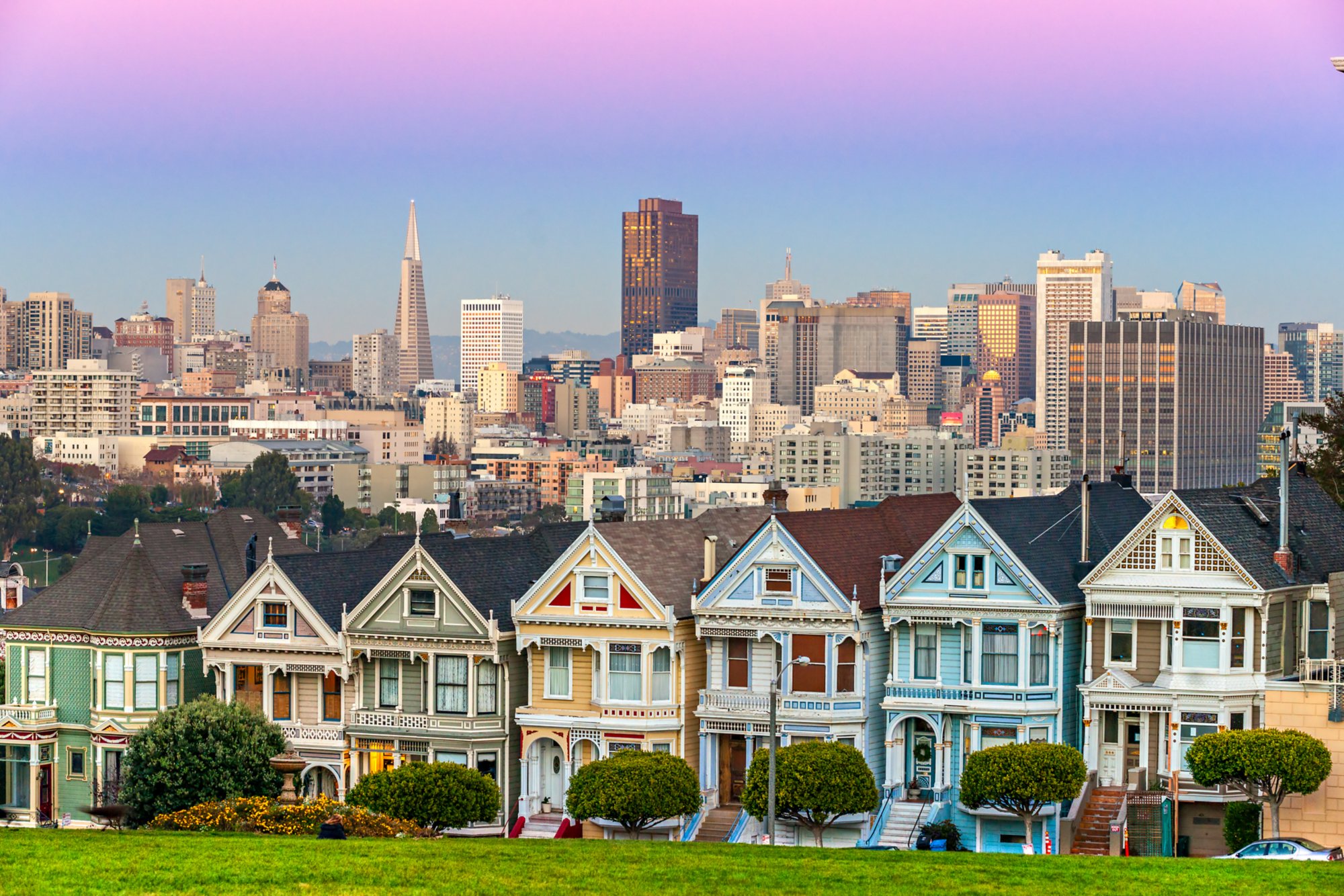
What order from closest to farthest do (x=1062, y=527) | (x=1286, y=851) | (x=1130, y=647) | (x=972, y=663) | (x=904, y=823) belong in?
(x=1286, y=851) → (x=1130, y=647) → (x=904, y=823) → (x=972, y=663) → (x=1062, y=527)

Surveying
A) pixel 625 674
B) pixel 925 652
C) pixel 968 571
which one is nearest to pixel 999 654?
pixel 925 652

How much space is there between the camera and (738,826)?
49344mm

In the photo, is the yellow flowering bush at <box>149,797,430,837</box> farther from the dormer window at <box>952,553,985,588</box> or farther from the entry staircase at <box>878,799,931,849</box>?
the dormer window at <box>952,553,985,588</box>

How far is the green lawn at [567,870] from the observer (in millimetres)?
34562

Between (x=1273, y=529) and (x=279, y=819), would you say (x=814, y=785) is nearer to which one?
(x=279, y=819)

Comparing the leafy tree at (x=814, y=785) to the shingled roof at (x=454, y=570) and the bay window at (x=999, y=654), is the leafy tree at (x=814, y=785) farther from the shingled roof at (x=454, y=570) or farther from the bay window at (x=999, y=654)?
the shingled roof at (x=454, y=570)

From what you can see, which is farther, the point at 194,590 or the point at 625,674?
the point at 194,590

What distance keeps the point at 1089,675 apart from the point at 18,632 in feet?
77.6

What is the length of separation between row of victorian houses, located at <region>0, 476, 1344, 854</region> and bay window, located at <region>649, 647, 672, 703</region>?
5cm

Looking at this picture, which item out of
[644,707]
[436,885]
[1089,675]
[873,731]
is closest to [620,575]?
[644,707]

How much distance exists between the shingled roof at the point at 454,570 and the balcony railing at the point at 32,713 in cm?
610

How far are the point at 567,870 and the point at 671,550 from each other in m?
18.0

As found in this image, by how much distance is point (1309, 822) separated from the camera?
45.6 m

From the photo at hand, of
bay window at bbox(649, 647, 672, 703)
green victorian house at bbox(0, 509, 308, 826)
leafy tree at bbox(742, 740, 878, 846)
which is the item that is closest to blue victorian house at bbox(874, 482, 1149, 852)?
leafy tree at bbox(742, 740, 878, 846)
